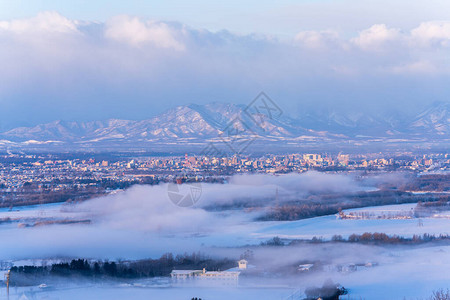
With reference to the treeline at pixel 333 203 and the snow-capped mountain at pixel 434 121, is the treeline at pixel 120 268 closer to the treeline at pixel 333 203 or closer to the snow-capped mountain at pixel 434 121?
the treeline at pixel 333 203

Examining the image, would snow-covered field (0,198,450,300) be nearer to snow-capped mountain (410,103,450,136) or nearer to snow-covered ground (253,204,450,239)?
snow-covered ground (253,204,450,239)

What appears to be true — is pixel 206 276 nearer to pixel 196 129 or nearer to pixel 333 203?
pixel 333 203

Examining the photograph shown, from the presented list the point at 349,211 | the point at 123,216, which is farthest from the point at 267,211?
the point at 123,216

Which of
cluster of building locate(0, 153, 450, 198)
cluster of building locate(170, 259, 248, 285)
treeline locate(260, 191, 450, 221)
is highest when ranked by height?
cluster of building locate(0, 153, 450, 198)

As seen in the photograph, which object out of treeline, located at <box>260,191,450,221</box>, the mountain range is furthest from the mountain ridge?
treeline, located at <box>260,191,450,221</box>

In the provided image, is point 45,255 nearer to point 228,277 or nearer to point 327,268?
point 228,277

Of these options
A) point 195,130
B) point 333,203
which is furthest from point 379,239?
point 195,130

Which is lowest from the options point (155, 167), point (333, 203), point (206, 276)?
point (206, 276)

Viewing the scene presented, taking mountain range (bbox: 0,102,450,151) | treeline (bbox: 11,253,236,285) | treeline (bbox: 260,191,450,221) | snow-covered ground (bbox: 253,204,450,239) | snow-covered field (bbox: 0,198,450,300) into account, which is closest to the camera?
snow-covered field (bbox: 0,198,450,300)
